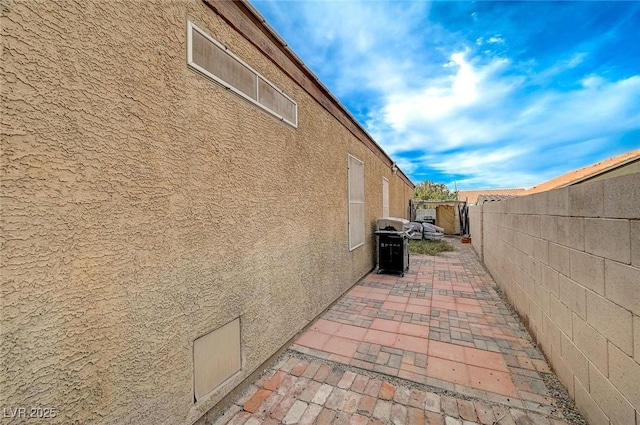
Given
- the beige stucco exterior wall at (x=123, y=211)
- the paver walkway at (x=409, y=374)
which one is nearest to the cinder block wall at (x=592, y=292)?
the paver walkway at (x=409, y=374)

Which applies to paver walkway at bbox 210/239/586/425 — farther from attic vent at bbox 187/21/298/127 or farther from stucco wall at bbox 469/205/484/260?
stucco wall at bbox 469/205/484/260

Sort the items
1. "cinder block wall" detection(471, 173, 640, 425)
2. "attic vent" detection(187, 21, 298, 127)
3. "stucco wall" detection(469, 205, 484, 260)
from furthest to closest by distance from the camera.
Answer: "stucco wall" detection(469, 205, 484, 260) < "attic vent" detection(187, 21, 298, 127) < "cinder block wall" detection(471, 173, 640, 425)

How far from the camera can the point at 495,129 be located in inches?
641

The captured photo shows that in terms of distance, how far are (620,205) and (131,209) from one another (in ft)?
12.9

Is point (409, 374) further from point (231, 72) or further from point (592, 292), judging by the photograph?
point (231, 72)

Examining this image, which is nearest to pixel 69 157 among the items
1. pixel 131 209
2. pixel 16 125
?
pixel 16 125

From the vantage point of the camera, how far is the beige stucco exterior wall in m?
1.38

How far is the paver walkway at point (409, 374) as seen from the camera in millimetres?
2604

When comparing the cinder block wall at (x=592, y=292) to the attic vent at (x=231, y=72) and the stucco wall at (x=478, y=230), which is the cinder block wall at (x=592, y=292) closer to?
the attic vent at (x=231, y=72)

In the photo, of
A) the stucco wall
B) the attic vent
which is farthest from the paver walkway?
the stucco wall

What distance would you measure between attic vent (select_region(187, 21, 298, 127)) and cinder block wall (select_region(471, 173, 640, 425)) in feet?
12.0

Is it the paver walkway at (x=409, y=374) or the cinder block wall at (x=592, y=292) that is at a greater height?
the cinder block wall at (x=592, y=292)

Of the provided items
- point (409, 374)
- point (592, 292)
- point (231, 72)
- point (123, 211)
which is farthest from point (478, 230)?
point (123, 211)

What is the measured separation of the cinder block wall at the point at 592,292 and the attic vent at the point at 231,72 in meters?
3.65
